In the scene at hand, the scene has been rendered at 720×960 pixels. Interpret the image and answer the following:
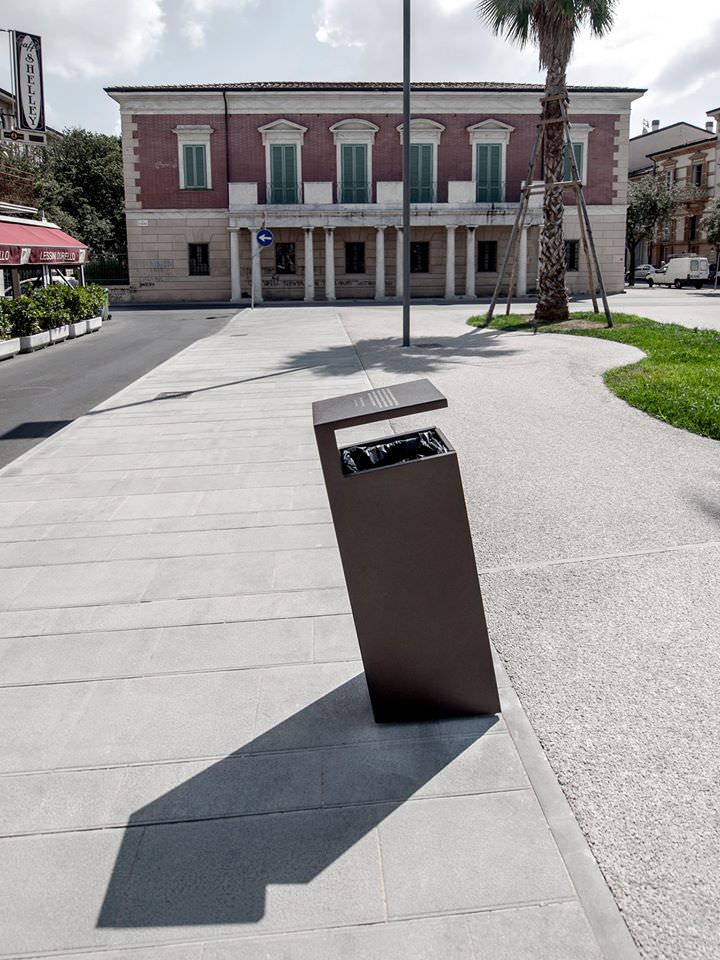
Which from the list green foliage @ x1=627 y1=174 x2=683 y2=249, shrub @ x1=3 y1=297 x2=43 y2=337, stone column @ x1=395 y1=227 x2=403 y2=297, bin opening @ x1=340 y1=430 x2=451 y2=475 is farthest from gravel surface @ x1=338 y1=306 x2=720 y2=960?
green foliage @ x1=627 y1=174 x2=683 y2=249

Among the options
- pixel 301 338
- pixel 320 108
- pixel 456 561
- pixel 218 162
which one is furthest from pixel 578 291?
pixel 456 561

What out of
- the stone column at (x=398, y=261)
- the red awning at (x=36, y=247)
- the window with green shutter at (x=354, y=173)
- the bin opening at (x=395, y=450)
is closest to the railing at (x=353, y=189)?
the window with green shutter at (x=354, y=173)

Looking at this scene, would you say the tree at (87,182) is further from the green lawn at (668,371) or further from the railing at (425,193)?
the green lawn at (668,371)

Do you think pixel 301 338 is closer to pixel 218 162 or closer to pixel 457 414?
pixel 457 414

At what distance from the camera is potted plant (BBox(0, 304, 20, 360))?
62.7 ft

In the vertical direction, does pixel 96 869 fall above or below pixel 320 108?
below

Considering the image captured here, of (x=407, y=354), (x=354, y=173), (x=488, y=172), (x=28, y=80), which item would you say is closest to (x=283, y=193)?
(x=354, y=173)

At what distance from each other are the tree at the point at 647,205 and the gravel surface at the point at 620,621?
58130 mm

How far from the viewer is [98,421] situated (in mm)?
10844

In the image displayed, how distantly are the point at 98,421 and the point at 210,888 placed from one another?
29.4 feet

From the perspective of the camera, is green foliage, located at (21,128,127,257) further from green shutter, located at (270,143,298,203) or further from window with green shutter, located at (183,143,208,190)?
green shutter, located at (270,143,298,203)

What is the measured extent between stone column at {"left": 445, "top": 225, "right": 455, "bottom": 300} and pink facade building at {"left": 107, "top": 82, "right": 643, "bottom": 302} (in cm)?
8

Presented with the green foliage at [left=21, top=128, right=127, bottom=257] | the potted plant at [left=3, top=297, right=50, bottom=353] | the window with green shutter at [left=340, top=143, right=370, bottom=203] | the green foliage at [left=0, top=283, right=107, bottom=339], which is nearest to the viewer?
the potted plant at [left=3, top=297, right=50, bottom=353]

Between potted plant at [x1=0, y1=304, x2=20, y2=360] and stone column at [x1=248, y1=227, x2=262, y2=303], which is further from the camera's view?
stone column at [x1=248, y1=227, x2=262, y2=303]
